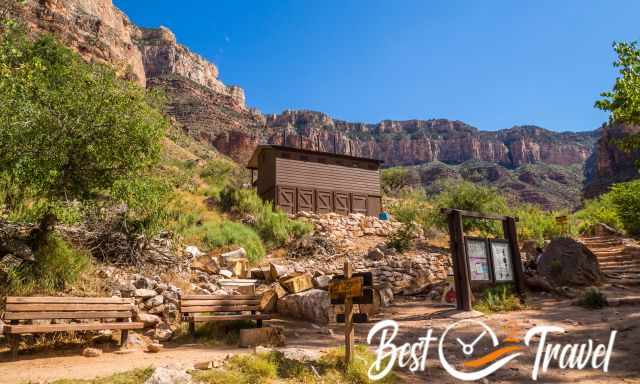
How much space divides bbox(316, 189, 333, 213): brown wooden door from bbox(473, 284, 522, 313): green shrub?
1682 centimetres

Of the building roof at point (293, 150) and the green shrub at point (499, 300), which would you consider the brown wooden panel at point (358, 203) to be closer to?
the building roof at point (293, 150)

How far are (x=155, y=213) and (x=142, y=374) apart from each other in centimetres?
786

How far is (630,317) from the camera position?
830cm

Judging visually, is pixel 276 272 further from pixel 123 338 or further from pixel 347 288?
pixel 347 288

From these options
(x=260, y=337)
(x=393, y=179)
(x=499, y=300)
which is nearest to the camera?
(x=260, y=337)

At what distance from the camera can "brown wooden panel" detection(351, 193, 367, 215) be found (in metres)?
29.2

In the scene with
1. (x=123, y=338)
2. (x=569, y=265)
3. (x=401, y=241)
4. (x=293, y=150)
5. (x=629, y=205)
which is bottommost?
(x=123, y=338)

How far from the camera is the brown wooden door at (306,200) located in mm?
27469

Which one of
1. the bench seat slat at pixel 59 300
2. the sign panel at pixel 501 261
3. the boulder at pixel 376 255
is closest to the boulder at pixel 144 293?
the bench seat slat at pixel 59 300

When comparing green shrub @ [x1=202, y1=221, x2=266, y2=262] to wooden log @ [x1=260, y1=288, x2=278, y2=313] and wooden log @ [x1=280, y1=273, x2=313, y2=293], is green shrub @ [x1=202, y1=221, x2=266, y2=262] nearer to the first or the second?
wooden log @ [x1=280, y1=273, x2=313, y2=293]

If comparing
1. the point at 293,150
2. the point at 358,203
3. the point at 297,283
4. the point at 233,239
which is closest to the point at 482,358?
the point at 297,283

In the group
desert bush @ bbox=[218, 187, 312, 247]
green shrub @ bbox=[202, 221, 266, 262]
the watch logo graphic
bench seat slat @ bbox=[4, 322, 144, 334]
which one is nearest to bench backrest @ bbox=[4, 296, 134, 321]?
bench seat slat @ bbox=[4, 322, 144, 334]

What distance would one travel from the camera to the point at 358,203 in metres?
29.4

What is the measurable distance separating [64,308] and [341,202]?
22.6 meters
